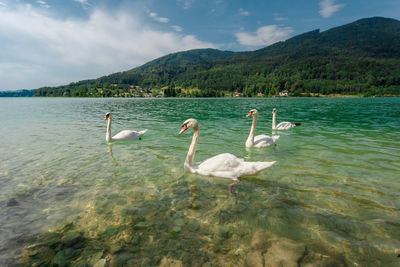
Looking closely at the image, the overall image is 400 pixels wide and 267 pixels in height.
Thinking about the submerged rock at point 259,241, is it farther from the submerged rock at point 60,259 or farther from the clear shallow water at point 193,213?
the submerged rock at point 60,259

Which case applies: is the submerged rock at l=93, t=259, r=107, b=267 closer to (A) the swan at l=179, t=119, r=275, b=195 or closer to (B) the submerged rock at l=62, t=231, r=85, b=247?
(B) the submerged rock at l=62, t=231, r=85, b=247

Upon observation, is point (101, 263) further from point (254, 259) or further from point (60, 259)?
point (254, 259)

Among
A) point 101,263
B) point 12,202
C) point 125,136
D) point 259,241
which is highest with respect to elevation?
point 125,136

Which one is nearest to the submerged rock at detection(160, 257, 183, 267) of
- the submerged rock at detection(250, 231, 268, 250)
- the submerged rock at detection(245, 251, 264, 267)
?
the submerged rock at detection(245, 251, 264, 267)

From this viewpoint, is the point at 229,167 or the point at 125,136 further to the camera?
the point at 125,136

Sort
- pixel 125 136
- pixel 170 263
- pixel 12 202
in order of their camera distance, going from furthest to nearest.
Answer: pixel 125 136
pixel 12 202
pixel 170 263

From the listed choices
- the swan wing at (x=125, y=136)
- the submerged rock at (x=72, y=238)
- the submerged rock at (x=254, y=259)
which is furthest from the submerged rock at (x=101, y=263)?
the swan wing at (x=125, y=136)

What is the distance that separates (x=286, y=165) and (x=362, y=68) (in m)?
240

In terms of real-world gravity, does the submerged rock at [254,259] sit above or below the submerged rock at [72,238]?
below

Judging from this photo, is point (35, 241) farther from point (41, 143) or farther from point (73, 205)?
point (41, 143)

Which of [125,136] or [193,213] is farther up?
[125,136]

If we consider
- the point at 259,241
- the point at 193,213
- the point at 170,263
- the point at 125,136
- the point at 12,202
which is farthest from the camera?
the point at 125,136

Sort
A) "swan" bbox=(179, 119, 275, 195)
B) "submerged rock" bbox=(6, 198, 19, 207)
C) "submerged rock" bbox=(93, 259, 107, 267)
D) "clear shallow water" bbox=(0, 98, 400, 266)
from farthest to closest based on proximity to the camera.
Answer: "swan" bbox=(179, 119, 275, 195)
"submerged rock" bbox=(6, 198, 19, 207)
"clear shallow water" bbox=(0, 98, 400, 266)
"submerged rock" bbox=(93, 259, 107, 267)

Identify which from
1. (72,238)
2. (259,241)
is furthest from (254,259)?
(72,238)
